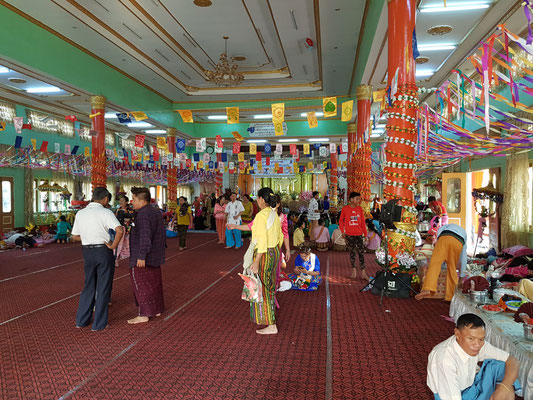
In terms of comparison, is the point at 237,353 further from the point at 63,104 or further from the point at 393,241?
the point at 63,104

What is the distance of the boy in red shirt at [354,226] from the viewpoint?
6500mm

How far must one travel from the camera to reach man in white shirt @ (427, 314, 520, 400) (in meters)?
2.18

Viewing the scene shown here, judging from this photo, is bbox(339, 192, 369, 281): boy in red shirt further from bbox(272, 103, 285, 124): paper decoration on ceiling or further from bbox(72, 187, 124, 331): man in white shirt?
bbox(272, 103, 285, 124): paper decoration on ceiling

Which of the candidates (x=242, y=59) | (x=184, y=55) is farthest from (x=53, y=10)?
(x=242, y=59)

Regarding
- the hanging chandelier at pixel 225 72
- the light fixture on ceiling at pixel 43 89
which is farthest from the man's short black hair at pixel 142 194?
the light fixture on ceiling at pixel 43 89

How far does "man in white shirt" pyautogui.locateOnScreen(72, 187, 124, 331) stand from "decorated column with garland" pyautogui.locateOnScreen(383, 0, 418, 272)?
3790mm

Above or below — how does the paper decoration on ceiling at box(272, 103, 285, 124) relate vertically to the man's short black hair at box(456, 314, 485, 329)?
above

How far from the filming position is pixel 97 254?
13.8 ft

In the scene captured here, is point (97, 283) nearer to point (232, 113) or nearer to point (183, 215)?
point (183, 215)

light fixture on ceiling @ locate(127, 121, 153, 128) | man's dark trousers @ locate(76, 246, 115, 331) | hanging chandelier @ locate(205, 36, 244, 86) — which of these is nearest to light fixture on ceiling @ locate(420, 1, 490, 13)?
hanging chandelier @ locate(205, 36, 244, 86)

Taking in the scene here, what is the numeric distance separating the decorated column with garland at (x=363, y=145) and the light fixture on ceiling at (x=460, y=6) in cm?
363

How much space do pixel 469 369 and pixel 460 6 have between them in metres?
6.33

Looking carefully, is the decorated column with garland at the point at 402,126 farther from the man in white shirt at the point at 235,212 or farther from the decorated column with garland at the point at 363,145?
the man in white shirt at the point at 235,212

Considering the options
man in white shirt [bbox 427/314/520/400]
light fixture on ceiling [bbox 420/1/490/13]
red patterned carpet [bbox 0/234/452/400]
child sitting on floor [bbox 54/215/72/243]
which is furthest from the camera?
child sitting on floor [bbox 54/215/72/243]
